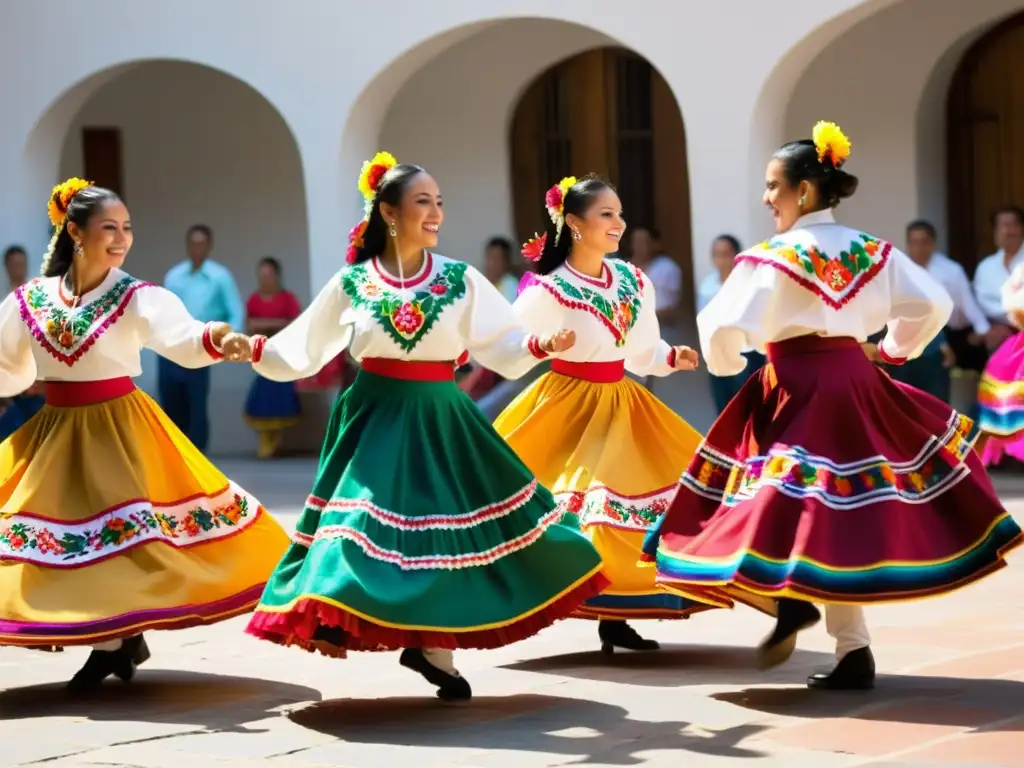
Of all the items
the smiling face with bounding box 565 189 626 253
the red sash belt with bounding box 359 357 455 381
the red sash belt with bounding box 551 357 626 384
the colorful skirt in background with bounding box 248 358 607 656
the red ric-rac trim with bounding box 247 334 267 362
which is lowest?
the colorful skirt in background with bounding box 248 358 607 656

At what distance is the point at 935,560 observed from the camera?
16.9ft

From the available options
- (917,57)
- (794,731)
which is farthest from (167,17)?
(794,731)

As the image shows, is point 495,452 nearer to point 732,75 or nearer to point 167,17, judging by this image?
point 732,75

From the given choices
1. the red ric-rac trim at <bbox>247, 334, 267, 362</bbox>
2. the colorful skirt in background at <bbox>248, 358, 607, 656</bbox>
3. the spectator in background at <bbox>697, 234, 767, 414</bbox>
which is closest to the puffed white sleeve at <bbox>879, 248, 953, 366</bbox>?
the colorful skirt in background at <bbox>248, 358, 607, 656</bbox>

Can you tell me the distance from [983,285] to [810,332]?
6.08 metres

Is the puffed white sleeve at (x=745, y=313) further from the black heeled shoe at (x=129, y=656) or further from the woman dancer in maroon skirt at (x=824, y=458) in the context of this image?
the black heeled shoe at (x=129, y=656)

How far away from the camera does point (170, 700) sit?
564cm

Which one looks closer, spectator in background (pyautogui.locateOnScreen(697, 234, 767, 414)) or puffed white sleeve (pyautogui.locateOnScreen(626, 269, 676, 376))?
puffed white sleeve (pyautogui.locateOnScreen(626, 269, 676, 376))

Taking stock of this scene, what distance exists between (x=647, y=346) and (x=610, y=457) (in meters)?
0.49

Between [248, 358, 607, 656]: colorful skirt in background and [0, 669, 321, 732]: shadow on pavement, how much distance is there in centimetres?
31

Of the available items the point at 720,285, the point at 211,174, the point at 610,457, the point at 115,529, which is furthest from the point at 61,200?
the point at 211,174

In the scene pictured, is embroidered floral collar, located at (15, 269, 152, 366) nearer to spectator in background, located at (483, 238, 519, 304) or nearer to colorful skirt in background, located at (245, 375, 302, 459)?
spectator in background, located at (483, 238, 519, 304)

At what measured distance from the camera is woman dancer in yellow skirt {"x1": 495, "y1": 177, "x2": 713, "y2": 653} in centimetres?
617

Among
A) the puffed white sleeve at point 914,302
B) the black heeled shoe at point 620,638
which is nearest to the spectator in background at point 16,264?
the black heeled shoe at point 620,638
